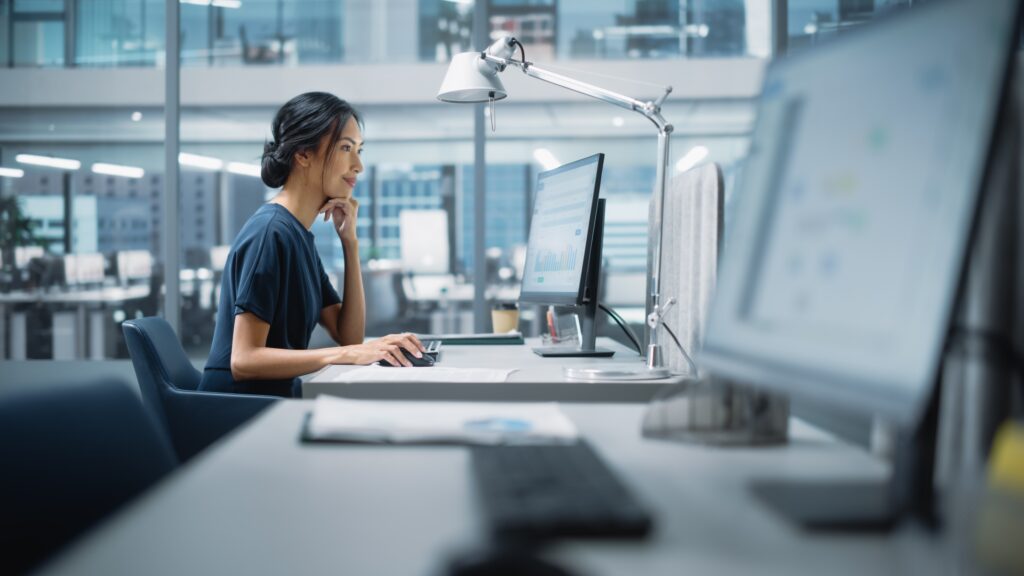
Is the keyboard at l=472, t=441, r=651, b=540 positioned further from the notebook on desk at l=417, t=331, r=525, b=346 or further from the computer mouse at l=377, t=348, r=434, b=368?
the notebook on desk at l=417, t=331, r=525, b=346

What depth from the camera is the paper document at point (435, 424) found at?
3.15 ft

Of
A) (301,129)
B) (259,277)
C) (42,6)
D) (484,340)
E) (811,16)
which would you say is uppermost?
(42,6)

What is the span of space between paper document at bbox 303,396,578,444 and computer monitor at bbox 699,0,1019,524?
24cm

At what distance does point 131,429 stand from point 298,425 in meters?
0.21

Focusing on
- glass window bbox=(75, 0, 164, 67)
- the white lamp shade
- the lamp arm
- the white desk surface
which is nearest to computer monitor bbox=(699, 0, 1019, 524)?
the white desk surface

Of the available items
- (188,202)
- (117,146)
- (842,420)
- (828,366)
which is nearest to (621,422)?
(842,420)

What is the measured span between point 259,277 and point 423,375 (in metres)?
0.58

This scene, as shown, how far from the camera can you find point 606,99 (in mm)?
1977

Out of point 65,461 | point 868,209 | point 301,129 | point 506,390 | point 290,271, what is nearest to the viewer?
point 868,209

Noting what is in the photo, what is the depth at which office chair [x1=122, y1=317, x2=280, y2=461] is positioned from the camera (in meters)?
1.92

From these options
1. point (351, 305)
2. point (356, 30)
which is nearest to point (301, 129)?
point (351, 305)

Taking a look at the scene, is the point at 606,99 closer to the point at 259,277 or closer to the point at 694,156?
the point at 259,277

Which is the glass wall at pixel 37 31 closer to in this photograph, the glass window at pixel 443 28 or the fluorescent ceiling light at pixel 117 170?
the fluorescent ceiling light at pixel 117 170

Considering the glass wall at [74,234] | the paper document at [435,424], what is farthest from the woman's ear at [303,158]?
the glass wall at [74,234]
